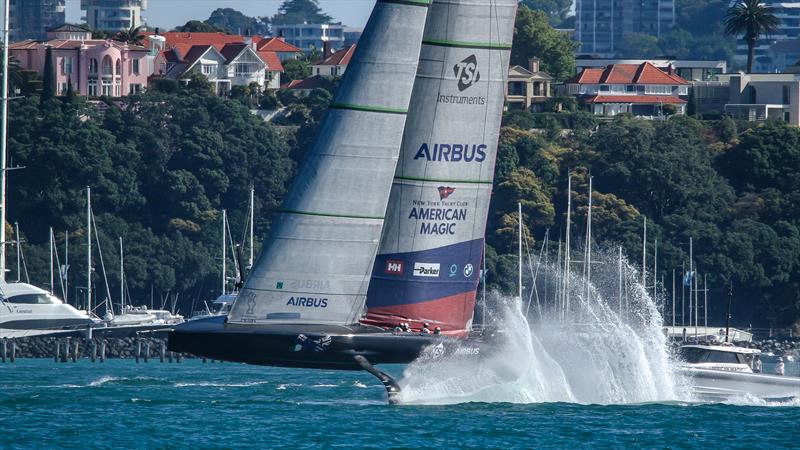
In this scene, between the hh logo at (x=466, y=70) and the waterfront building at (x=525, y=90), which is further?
the waterfront building at (x=525, y=90)

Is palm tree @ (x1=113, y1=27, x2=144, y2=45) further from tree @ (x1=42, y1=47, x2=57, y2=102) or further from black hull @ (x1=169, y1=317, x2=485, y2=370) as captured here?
black hull @ (x1=169, y1=317, x2=485, y2=370)

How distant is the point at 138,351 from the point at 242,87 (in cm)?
5177

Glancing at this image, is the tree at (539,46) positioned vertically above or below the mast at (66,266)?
above

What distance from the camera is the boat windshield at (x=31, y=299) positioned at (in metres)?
57.0

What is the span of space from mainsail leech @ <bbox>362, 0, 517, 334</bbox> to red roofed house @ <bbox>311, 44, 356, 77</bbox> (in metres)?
99.0

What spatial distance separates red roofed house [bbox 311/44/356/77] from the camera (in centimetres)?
13675

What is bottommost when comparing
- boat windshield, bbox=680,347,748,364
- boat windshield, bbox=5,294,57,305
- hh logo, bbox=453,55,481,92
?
boat windshield, bbox=680,347,748,364

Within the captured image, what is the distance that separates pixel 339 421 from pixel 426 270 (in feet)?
10.2

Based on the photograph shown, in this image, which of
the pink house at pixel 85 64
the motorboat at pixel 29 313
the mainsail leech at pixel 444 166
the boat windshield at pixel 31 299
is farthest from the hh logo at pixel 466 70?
the pink house at pixel 85 64

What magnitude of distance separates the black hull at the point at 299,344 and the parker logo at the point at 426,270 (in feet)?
4.44

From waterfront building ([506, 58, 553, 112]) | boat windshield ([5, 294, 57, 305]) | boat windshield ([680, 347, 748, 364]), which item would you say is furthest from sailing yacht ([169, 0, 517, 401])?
waterfront building ([506, 58, 553, 112])

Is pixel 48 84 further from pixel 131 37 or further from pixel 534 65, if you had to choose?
pixel 534 65

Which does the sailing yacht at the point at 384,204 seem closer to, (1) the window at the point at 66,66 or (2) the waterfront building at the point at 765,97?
(2) the waterfront building at the point at 765,97

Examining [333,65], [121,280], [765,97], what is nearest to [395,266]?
[121,280]
